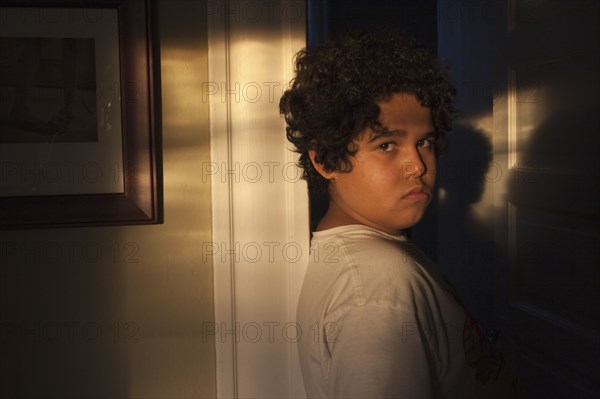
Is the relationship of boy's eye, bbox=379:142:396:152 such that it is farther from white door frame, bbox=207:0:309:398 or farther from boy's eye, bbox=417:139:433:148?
white door frame, bbox=207:0:309:398

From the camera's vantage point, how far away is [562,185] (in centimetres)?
176

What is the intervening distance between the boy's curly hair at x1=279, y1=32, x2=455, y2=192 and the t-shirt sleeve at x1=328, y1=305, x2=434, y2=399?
9.8 inches

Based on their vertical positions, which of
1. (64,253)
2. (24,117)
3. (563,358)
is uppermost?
(24,117)

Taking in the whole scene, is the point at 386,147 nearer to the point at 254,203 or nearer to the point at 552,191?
the point at 254,203

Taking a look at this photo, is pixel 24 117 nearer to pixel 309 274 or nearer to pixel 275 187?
pixel 275 187

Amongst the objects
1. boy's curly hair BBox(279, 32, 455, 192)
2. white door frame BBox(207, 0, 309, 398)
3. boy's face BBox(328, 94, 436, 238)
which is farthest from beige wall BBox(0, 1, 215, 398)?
boy's face BBox(328, 94, 436, 238)

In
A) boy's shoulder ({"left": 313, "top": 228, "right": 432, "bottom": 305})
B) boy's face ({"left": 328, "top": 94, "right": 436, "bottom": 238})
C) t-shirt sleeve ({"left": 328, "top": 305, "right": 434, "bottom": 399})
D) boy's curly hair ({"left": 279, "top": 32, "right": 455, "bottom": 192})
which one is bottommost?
t-shirt sleeve ({"left": 328, "top": 305, "right": 434, "bottom": 399})

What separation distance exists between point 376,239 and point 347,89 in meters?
0.23

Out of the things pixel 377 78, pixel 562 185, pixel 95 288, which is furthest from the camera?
pixel 562 185

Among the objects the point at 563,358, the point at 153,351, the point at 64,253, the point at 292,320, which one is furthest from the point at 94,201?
the point at 563,358

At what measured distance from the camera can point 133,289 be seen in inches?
43.6

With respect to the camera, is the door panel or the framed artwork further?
the door panel

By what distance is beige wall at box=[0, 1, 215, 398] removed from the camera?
42.8 inches

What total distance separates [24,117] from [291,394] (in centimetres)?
62
